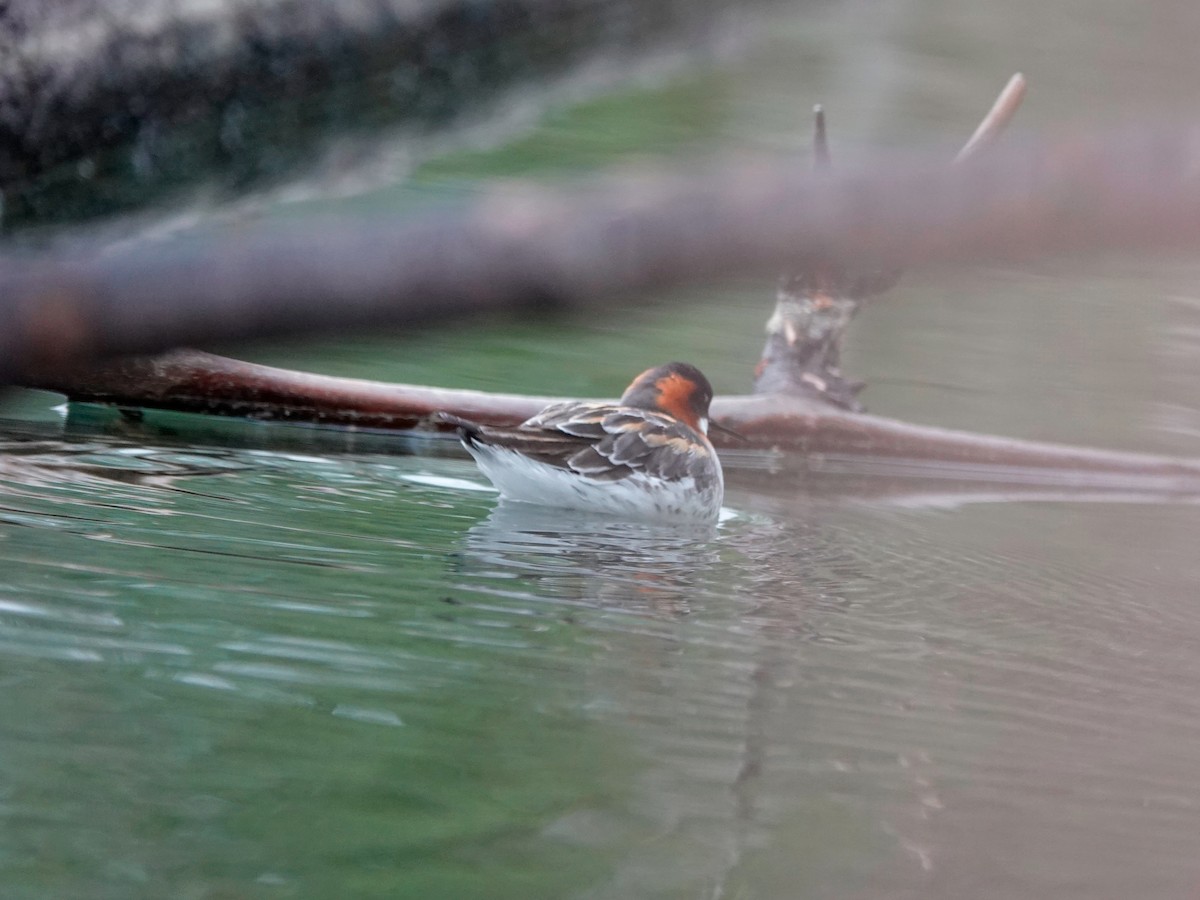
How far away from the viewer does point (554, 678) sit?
270 cm

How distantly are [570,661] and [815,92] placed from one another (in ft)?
21.4

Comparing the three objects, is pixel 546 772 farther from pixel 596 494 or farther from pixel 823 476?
pixel 823 476

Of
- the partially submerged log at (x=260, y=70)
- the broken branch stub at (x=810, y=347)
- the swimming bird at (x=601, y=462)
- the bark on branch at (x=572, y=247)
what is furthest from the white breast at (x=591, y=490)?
the bark on branch at (x=572, y=247)

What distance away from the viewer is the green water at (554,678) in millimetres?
1871

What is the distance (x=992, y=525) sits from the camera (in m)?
5.39

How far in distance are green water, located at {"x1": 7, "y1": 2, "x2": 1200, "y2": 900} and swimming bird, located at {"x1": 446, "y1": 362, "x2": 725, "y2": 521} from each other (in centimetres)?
15

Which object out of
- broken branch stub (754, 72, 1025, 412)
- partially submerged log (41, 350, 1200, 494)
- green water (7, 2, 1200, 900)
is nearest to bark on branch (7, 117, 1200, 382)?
green water (7, 2, 1200, 900)

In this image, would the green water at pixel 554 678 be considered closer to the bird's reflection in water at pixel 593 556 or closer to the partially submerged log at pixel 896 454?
the bird's reflection in water at pixel 593 556

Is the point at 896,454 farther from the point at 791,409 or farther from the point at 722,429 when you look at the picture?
the point at 722,429

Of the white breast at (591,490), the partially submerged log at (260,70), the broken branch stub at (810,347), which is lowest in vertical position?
the white breast at (591,490)

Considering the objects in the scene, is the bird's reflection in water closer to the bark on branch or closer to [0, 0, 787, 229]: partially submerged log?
[0, 0, 787, 229]: partially submerged log

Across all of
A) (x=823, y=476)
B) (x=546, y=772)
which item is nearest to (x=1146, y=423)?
(x=823, y=476)

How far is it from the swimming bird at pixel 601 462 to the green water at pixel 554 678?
0.15 m

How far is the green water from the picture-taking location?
6.14ft
